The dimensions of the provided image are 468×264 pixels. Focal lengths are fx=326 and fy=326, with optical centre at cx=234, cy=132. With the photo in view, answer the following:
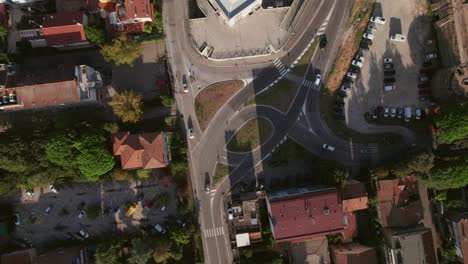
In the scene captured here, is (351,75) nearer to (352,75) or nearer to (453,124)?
(352,75)

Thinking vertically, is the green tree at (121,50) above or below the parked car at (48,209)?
above

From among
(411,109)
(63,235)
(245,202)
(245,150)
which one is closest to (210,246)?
(245,202)

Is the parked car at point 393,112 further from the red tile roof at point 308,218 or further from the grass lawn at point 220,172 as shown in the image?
the grass lawn at point 220,172

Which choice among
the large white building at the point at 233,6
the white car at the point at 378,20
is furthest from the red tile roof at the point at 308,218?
the white car at the point at 378,20

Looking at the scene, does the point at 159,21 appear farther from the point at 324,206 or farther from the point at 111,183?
the point at 324,206

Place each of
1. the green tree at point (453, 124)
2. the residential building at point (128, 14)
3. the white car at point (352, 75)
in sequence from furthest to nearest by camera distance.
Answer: the white car at point (352, 75)
the residential building at point (128, 14)
the green tree at point (453, 124)

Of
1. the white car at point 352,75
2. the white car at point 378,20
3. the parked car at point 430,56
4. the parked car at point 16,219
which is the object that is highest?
the white car at point 378,20
